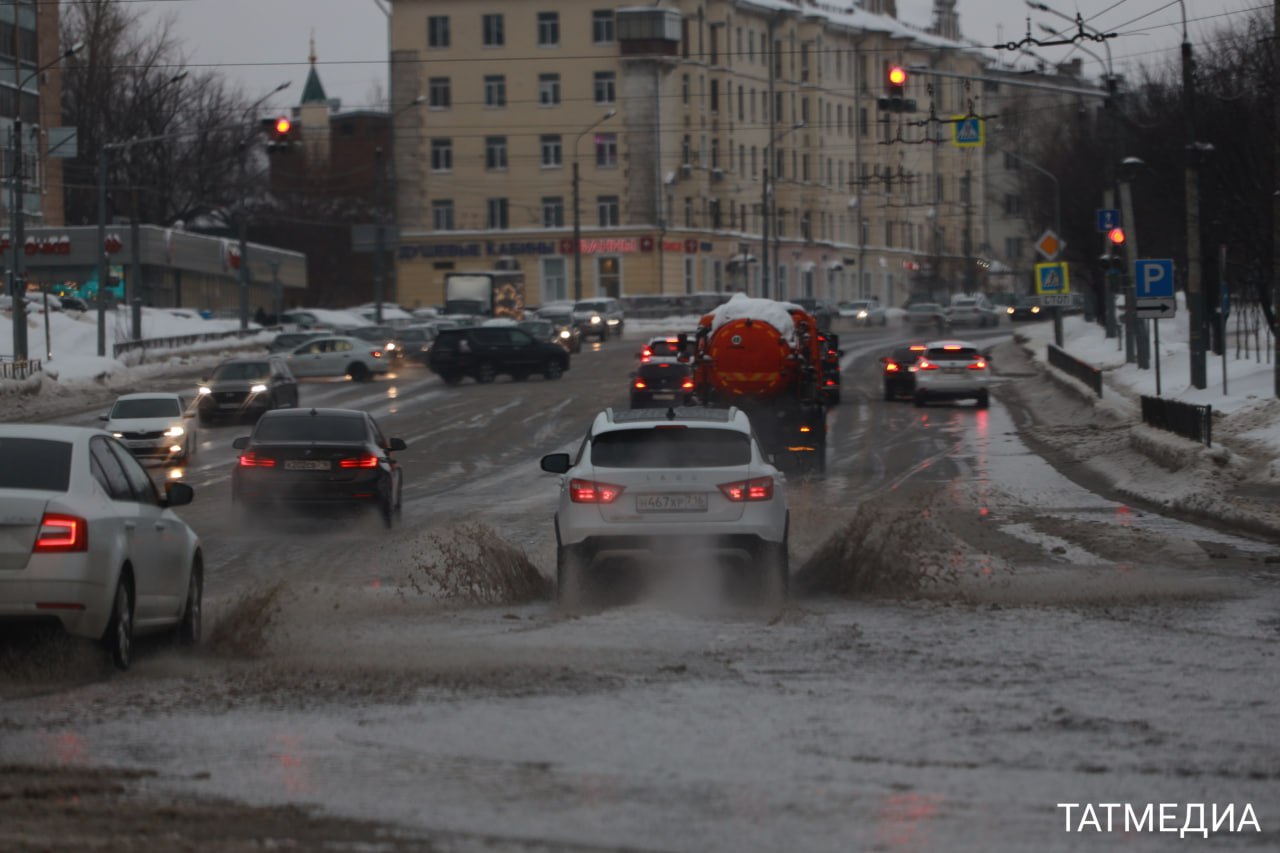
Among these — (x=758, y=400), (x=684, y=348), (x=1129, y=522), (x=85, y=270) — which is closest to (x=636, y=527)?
(x=1129, y=522)

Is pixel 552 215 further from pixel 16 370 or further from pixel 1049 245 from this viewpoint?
pixel 16 370

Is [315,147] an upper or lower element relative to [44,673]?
upper

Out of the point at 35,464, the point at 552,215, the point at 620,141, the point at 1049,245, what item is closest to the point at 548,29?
the point at 620,141

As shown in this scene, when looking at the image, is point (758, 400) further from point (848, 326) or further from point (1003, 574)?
point (848, 326)

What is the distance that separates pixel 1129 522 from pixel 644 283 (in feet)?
274

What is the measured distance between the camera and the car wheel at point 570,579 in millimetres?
13633

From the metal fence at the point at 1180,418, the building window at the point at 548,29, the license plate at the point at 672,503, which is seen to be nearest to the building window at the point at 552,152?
the building window at the point at 548,29

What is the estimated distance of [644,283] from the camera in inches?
4104

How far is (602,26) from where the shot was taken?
104m

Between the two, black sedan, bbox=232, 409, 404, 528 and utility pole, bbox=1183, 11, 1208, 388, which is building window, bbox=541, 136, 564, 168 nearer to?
utility pole, bbox=1183, 11, 1208, 388

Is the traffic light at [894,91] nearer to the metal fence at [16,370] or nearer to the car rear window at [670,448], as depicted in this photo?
the car rear window at [670,448]

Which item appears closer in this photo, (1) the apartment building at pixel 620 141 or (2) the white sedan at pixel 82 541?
(2) the white sedan at pixel 82 541

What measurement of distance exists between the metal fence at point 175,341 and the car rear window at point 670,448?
49691 millimetres

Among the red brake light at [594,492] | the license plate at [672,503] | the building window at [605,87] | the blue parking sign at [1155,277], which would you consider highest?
the building window at [605,87]
